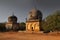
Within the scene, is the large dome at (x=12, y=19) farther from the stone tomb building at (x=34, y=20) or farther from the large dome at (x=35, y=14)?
the large dome at (x=35, y=14)

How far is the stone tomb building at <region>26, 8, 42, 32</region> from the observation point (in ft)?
115

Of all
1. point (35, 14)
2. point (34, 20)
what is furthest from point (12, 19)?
point (34, 20)

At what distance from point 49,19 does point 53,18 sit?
2.75ft

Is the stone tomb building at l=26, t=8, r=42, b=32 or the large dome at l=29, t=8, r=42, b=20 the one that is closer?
the stone tomb building at l=26, t=8, r=42, b=32

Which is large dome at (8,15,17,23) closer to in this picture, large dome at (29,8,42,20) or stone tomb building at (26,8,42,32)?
stone tomb building at (26,8,42,32)

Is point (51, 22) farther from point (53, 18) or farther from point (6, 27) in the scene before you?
point (6, 27)

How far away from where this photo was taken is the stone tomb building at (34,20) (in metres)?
35.0

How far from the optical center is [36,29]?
35719 millimetres

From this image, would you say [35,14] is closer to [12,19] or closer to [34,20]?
[34,20]

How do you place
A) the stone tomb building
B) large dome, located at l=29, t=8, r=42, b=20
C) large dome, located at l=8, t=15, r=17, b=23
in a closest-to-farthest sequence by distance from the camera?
1. the stone tomb building
2. large dome, located at l=29, t=8, r=42, b=20
3. large dome, located at l=8, t=15, r=17, b=23

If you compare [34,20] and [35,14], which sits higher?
[35,14]

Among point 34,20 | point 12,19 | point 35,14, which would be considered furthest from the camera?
A: point 12,19

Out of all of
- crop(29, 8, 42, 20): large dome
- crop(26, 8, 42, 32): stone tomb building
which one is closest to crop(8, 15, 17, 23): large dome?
crop(26, 8, 42, 32): stone tomb building

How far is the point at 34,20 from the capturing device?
115 feet
